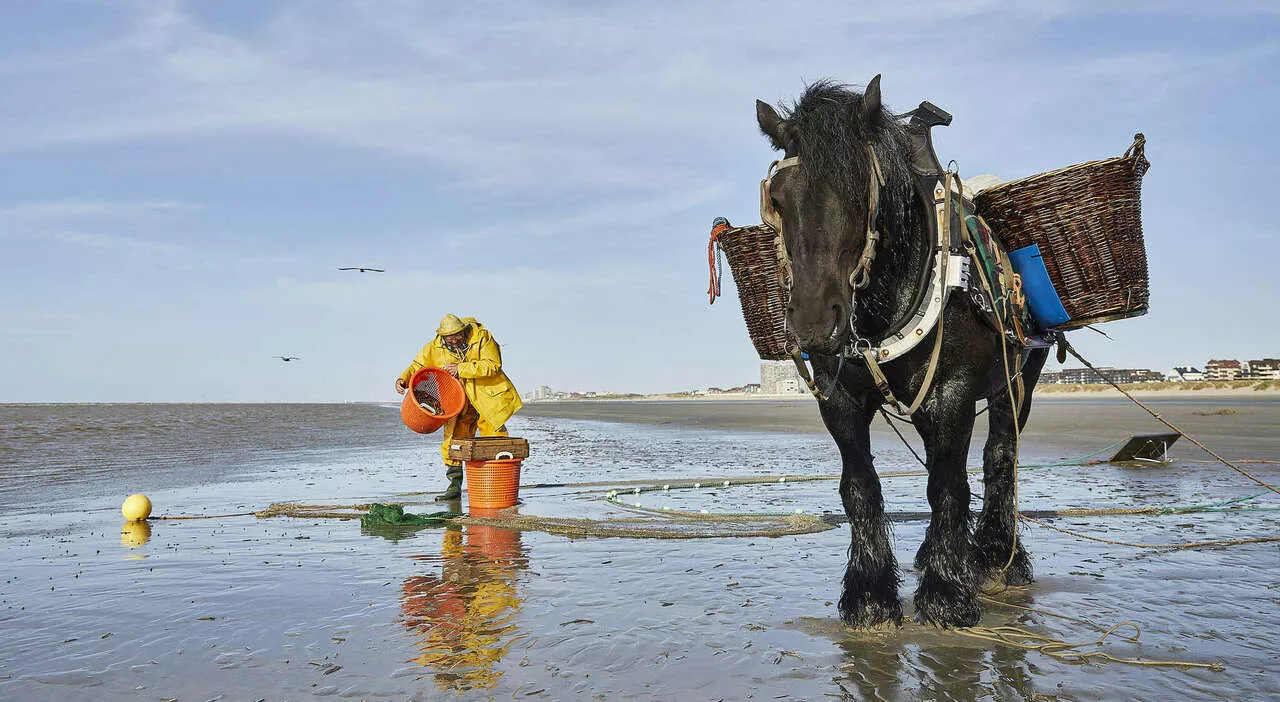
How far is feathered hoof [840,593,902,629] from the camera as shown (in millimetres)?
4453

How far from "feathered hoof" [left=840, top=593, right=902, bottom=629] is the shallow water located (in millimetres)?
89

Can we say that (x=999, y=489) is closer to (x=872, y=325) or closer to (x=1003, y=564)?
(x=1003, y=564)

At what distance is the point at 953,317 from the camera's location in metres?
4.42

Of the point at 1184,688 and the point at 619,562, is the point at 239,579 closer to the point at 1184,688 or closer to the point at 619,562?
the point at 619,562

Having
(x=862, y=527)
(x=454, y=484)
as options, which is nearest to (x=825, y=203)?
(x=862, y=527)

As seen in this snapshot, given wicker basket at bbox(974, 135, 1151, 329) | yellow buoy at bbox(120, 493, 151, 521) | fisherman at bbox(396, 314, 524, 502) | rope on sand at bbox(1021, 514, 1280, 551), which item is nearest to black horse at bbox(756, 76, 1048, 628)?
wicker basket at bbox(974, 135, 1151, 329)

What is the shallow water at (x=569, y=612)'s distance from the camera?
146 inches

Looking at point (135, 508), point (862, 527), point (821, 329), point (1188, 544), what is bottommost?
point (1188, 544)

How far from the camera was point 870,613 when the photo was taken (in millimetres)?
4461

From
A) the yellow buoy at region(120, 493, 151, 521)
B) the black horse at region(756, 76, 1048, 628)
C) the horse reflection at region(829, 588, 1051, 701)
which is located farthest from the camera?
the yellow buoy at region(120, 493, 151, 521)

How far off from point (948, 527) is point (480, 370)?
23.5 feet

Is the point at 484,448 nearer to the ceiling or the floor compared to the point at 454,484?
nearer to the ceiling

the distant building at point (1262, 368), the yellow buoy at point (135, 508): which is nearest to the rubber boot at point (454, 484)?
the yellow buoy at point (135, 508)

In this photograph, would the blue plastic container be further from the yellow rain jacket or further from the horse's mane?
the yellow rain jacket
